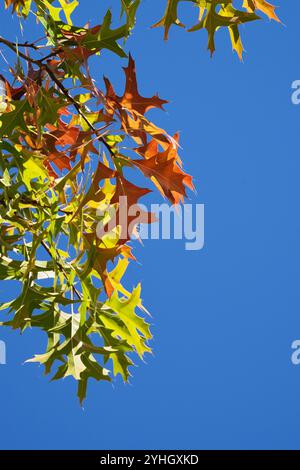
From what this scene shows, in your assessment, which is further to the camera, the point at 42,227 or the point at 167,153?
the point at 42,227

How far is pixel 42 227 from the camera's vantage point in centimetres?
154

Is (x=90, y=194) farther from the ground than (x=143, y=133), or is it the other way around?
(x=143, y=133)

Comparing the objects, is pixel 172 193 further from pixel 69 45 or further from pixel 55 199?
pixel 69 45

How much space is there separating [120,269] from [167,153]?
0.97 ft

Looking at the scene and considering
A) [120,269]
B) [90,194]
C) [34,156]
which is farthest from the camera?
[120,269]

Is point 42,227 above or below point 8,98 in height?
below

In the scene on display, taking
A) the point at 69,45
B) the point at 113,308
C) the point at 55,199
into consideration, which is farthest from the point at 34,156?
the point at 113,308


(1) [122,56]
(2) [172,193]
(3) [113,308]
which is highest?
(1) [122,56]

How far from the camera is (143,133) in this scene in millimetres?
1414

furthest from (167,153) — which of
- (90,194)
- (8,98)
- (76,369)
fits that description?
(76,369)

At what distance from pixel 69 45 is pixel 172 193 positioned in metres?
0.34

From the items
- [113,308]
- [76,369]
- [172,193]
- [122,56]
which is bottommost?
[76,369]

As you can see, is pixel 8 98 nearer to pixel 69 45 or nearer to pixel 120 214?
pixel 69 45

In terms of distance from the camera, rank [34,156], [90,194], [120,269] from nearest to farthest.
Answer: [90,194] → [34,156] → [120,269]
